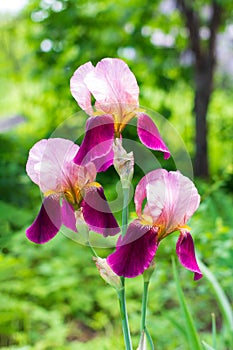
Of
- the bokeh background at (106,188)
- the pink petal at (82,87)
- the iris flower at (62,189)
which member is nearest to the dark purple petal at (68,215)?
the iris flower at (62,189)

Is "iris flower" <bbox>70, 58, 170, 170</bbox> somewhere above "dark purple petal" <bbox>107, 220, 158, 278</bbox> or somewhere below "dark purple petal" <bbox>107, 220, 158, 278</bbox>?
above

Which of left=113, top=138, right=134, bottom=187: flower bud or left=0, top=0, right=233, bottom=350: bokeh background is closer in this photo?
left=113, top=138, right=134, bottom=187: flower bud

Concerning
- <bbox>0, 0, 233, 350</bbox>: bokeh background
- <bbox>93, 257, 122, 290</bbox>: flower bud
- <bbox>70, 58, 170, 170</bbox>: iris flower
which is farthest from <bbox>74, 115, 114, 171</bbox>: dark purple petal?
<bbox>0, 0, 233, 350</bbox>: bokeh background

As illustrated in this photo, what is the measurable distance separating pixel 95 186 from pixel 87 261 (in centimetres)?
153

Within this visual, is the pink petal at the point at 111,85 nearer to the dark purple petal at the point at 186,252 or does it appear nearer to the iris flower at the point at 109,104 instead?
the iris flower at the point at 109,104

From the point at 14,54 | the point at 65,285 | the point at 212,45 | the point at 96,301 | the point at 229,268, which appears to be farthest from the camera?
the point at 14,54

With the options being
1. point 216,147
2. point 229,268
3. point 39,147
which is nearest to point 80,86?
point 39,147

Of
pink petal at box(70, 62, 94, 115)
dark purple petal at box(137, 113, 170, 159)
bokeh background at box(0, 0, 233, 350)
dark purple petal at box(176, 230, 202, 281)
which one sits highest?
pink petal at box(70, 62, 94, 115)

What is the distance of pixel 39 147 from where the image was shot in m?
0.59

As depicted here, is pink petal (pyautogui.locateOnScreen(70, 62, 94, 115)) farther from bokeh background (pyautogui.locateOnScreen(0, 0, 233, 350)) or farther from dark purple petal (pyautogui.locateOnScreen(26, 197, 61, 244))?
bokeh background (pyautogui.locateOnScreen(0, 0, 233, 350))

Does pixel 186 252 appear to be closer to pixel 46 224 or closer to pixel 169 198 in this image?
pixel 169 198

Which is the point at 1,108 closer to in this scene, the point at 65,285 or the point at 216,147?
the point at 216,147

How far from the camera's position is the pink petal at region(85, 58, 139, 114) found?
1.79 ft

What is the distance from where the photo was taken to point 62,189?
0.57m
